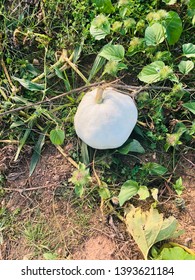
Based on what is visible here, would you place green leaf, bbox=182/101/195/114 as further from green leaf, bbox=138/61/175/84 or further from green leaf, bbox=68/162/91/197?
green leaf, bbox=68/162/91/197

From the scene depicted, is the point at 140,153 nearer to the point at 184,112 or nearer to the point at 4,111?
the point at 184,112

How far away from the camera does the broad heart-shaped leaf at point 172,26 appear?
2.11 m

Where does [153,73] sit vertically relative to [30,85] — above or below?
above

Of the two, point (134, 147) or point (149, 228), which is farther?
point (134, 147)

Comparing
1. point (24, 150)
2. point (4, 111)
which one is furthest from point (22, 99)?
point (24, 150)

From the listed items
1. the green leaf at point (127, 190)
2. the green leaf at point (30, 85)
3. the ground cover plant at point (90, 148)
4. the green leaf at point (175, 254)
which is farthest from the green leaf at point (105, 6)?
the green leaf at point (175, 254)

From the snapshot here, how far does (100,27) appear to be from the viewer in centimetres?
213

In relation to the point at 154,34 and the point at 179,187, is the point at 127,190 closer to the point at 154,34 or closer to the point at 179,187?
the point at 179,187

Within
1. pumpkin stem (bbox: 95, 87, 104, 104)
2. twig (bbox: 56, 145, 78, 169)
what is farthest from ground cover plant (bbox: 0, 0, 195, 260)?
pumpkin stem (bbox: 95, 87, 104, 104)

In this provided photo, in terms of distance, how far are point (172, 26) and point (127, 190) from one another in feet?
2.64

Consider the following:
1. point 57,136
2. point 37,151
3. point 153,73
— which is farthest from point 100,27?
point 37,151

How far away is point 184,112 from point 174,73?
20cm
